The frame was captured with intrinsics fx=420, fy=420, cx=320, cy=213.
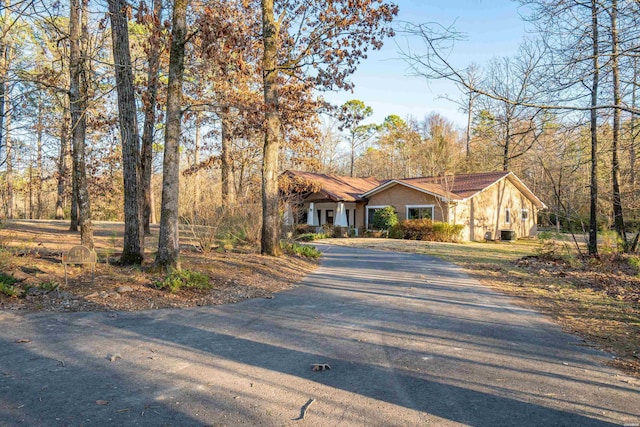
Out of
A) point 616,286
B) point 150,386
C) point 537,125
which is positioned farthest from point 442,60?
point 616,286

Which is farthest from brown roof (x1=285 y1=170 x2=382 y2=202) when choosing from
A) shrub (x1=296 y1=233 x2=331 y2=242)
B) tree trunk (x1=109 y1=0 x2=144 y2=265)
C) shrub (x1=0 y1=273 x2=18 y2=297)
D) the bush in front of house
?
shrub (x1=0 y1=273 x2=18 y2=297)

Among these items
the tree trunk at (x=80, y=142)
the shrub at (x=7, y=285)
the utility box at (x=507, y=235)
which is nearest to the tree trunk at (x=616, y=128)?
the shrub at (x=7, y=285)

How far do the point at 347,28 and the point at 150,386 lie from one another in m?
12.4

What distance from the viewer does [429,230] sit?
27453 millimetres

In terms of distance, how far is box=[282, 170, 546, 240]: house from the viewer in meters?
29.1

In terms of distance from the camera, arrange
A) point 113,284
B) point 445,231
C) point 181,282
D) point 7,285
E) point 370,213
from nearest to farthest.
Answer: point 7,285, point 113,284, point 181,282, point 445,231, point 370,213

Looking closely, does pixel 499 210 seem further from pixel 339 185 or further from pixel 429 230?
pixel 339 185

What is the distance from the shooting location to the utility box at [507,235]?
31.2 metres

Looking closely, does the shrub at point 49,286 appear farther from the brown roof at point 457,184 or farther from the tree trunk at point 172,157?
the brown roof at point 457,184

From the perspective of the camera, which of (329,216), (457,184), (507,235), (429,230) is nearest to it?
(429,230)

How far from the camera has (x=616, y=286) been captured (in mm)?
9586

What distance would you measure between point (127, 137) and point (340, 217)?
23585 millimetres

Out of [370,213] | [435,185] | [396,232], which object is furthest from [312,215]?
[435,185]

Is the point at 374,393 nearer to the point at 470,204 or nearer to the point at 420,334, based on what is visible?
the point at 420,334
